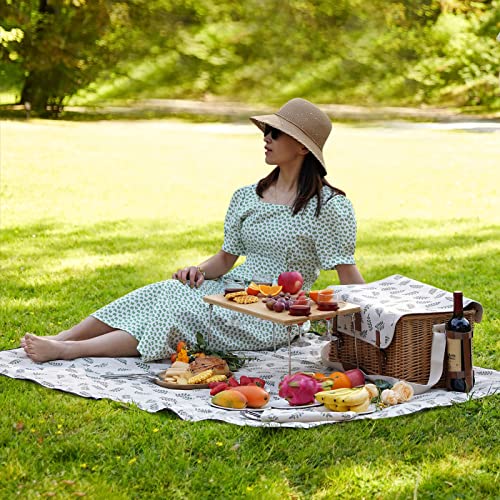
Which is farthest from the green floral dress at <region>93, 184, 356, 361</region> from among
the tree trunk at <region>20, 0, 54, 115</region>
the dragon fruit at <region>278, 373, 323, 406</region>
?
the tree trunk at <region>20, 0, 54, 115</region>

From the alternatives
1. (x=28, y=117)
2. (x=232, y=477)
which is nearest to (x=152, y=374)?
(x=232, y=477)

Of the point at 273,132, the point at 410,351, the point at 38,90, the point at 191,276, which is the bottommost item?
the point at 410,351

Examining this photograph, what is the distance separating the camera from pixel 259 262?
15.1ft

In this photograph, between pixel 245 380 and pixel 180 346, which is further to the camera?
pixel 180 346

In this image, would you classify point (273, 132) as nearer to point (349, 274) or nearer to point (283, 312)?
point (349, 274)

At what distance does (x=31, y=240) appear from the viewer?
25.5ft

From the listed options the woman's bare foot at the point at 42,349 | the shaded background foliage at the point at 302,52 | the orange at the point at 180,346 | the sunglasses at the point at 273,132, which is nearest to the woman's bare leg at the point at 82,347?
the woman's bare foot at the point at 42,349

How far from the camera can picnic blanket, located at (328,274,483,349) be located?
3.87m

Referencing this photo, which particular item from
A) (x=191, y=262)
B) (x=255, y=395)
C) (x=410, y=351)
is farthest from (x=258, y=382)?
(x=191, y=262)

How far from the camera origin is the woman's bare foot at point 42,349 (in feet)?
13.8

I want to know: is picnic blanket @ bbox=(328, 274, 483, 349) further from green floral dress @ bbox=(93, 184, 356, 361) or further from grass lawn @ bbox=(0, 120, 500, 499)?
grass lawn @ bbox=(0, 120, 500, 499)

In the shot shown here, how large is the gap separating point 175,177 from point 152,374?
7.62m

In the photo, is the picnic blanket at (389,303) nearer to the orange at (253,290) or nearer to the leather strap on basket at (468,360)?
the leather strap on basket at (468,360)

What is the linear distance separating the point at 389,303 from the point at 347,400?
1.91ft
